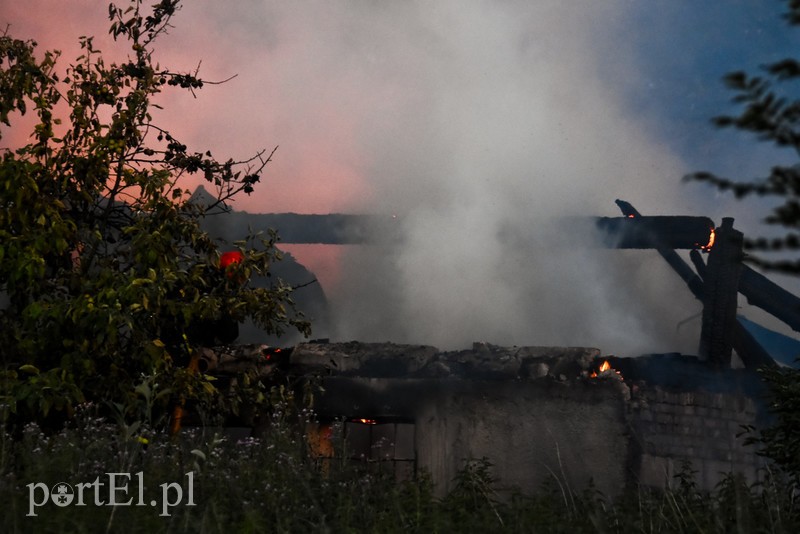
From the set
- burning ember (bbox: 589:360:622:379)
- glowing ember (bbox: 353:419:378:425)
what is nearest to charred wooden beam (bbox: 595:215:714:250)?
burning ember (bbox: 589:360:622:379)

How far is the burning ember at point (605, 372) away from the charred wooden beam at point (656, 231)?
306cm

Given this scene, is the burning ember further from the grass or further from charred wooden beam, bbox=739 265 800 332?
charred wooden beam, bbox=739 265 800 332

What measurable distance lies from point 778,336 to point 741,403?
5.00 metres

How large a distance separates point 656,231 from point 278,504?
788cm

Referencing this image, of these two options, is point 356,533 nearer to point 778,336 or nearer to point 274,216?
point 274,216

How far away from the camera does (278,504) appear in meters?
4.89

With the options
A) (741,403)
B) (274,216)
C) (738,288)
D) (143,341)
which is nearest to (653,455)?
(741,403)

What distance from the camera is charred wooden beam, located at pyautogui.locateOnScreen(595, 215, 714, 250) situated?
1123 cm

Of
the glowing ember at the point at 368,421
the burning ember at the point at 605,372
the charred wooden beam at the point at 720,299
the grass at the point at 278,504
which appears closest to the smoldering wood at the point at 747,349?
the charred wooden beam at the point at 720,299

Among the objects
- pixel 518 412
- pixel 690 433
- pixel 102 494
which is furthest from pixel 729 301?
pixel 102 494

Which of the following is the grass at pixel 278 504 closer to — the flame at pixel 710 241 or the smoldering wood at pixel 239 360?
the smoldering wood at pixel 239 360

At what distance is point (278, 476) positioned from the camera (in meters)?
5.42

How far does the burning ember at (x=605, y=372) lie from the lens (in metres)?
8.40

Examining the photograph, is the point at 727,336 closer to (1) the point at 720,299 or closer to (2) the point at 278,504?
(1) the point at 720,299
